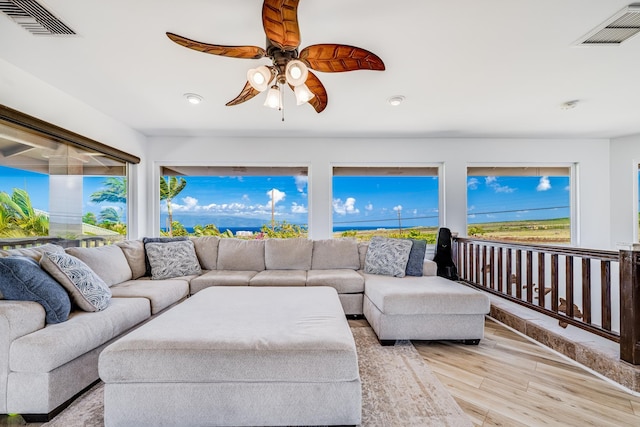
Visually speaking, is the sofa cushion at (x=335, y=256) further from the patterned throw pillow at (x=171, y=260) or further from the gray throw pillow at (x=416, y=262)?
the patterned throw pillow at (x=171, y=260)

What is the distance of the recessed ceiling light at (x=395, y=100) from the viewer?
3133 millimetres

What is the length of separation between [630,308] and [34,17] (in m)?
4.14

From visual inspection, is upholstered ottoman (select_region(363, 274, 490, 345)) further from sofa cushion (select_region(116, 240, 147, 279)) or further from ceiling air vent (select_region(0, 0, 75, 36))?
ceiling air vent (select_region(0, 0, 75, 36))

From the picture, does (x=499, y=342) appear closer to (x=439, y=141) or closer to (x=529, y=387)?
(x=529, y=387)

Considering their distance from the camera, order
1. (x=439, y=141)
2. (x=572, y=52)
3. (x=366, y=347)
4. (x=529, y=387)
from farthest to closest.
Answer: (x=439, y=141)
(x=366, y=347)
(x=572, y=52)
(x=529, y=387)

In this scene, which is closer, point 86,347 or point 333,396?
point 333,396

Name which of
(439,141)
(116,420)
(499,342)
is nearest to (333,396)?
(116,420)

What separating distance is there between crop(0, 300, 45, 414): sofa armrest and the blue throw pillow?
0.19ft

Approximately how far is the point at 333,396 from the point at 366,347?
1.16m

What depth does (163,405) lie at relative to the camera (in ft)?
4.79

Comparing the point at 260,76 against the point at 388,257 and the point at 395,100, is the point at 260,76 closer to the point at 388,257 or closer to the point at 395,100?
the point at 395,100

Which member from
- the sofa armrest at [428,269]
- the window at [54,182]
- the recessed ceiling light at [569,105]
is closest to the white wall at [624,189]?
the recessed ceiling light at [569,105]

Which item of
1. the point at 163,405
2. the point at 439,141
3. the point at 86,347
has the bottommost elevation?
the point at 163,405

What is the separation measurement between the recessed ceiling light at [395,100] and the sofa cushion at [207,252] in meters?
2.71
